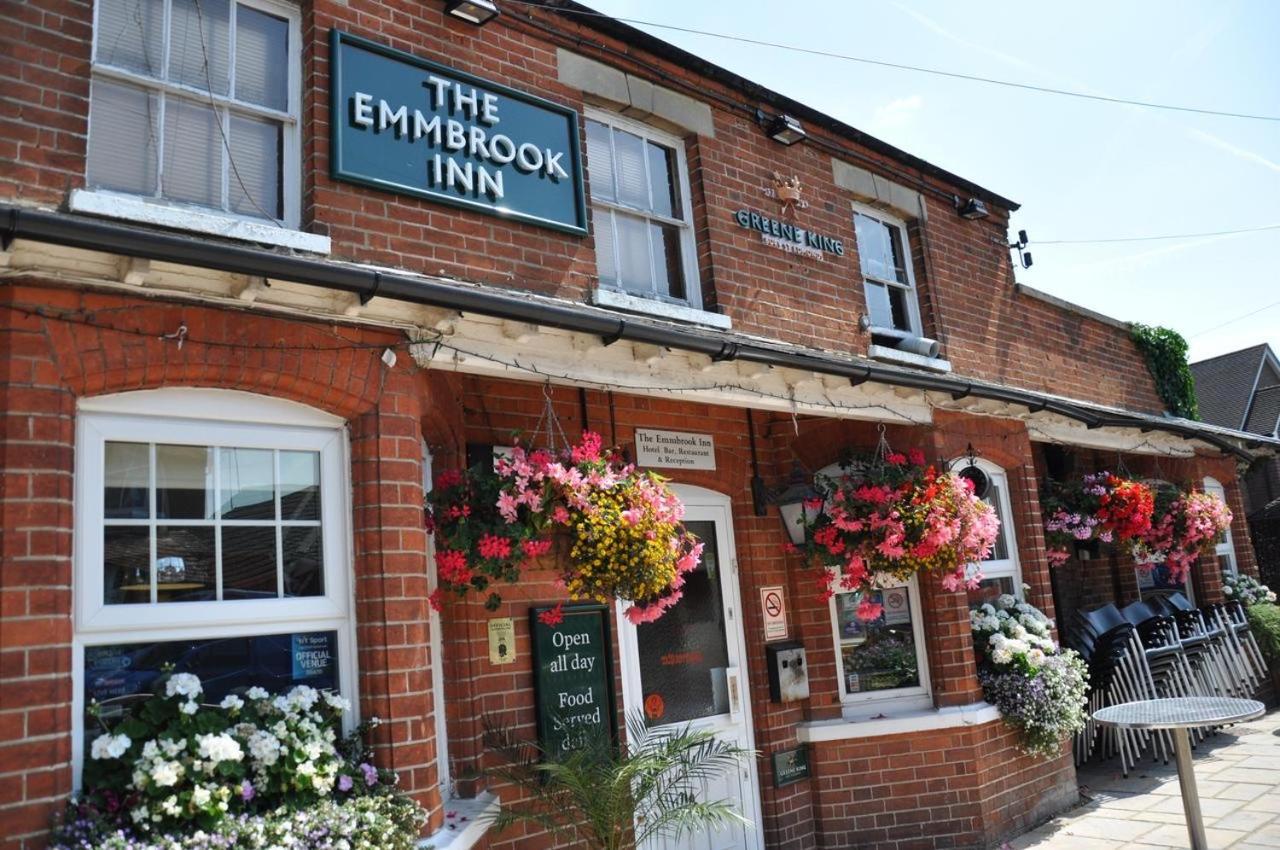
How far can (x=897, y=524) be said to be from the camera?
635 centimetres

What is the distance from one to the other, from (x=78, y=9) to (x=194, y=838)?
3.37 metres

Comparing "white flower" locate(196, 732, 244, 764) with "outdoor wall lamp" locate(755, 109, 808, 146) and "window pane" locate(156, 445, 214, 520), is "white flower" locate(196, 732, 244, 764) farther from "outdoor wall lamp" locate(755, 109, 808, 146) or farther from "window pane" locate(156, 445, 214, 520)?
"outdoor wall lamp" locate(755, 109, 808, 146)

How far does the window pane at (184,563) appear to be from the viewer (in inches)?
147

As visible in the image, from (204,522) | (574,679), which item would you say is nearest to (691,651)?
(574,679)

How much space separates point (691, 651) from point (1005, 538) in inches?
134

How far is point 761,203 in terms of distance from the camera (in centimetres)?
709

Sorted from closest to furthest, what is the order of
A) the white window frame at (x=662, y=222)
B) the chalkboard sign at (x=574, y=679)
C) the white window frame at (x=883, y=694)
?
1. the chalkboard sign at (x=574, y=679)
2. the white window frame at (x=662, y=222)
3. the white window frame at (x=883, y=694)

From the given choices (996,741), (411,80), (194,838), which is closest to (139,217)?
(411,80)

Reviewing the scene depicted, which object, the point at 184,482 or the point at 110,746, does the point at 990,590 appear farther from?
the point at 110,746

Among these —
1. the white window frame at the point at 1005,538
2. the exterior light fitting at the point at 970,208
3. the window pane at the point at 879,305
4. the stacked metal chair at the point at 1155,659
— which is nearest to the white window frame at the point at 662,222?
the window pane at the point at 879,305

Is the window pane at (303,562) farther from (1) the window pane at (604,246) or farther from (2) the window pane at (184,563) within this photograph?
(1) the window pane at (604,246)

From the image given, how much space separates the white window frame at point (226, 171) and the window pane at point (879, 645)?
4950mm

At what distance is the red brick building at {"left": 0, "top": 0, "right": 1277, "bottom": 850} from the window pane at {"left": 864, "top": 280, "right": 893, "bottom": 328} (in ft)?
0.16

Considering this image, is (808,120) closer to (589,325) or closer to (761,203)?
(761,203)
